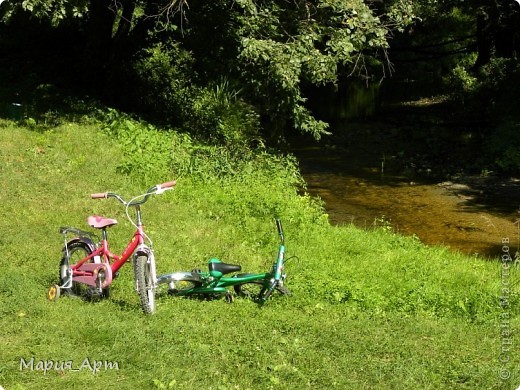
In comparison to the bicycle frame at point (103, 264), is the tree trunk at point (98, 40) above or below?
above

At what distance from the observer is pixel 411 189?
15070 mm

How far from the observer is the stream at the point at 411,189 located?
39.6 feet

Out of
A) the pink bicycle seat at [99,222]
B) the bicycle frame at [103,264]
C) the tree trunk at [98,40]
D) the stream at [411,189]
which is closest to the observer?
the bicycle frame at [103,264]

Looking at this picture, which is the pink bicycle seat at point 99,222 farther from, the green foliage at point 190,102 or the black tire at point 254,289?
the green foliage at point 190,102

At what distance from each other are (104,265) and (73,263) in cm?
84

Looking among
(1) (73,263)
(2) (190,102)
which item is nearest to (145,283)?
(1) (73,263)

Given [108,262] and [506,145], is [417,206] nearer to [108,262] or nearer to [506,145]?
[506,145]

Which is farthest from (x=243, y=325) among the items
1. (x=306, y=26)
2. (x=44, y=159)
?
(x=306, y=26)

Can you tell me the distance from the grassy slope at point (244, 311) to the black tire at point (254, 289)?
0.64 ft

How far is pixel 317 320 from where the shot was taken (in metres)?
6.45

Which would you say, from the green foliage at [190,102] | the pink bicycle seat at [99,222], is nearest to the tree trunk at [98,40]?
the green foliage at [190,102]

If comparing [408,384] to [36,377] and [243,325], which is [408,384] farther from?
[36,377]

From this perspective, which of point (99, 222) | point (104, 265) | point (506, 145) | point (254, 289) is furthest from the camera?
point (506, 145)

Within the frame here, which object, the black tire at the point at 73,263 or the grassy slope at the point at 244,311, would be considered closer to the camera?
the grassy slope at the point at 244,311
